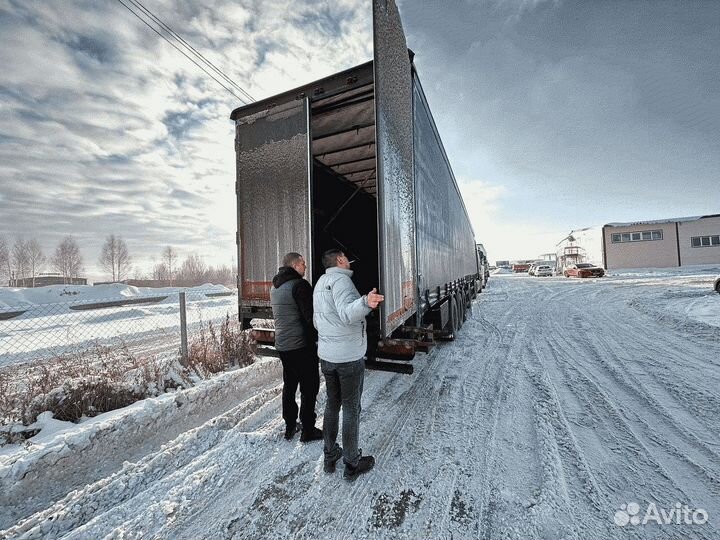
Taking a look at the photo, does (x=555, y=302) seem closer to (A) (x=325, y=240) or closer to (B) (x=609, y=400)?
(B) (x=609, y=400)

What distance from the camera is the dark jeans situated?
8.11 feet

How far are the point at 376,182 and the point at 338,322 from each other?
2.17 meters

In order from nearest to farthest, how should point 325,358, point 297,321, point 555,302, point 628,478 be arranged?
point 628,478 → point 325,358 → point 297,321 → point 555,302

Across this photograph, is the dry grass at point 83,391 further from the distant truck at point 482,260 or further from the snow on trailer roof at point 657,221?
the snow on trailer roof at point 657,221

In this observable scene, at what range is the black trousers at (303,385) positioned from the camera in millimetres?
3049

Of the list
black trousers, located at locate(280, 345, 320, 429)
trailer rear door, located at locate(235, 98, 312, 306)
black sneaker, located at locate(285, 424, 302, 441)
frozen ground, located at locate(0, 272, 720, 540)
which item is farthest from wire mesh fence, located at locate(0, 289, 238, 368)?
black sneaker, located at locate(285, 424, 302, 441)

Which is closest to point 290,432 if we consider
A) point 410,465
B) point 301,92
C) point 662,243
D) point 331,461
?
point 331,461

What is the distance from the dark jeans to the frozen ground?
0.24 metres

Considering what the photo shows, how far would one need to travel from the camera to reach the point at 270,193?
13.7 feet

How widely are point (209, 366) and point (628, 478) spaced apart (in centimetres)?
502

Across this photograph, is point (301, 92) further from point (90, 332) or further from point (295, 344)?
point (90, 332)

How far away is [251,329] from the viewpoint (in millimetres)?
4297

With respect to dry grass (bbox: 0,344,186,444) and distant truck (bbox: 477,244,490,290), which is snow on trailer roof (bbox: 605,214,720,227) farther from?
dry grass (bbox: 0,344,186,444)

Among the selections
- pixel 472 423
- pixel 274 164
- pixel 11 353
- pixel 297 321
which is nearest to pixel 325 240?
pixel 274 164
